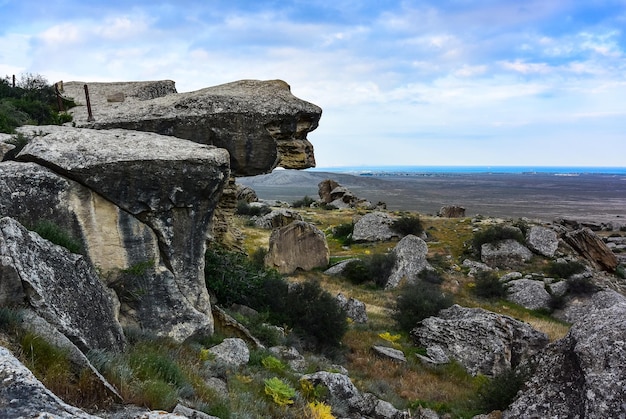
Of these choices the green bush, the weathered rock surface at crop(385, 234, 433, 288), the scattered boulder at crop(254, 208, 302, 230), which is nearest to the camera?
the weathered rock surface at crop(385, 234, 433, 288)

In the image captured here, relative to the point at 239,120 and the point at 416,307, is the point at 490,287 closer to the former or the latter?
the point at 416,307

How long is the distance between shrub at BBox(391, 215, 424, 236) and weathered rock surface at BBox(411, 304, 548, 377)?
21945mm

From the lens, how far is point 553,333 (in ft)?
69.3

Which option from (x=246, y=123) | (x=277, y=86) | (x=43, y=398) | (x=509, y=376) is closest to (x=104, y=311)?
(x=43, y=398)

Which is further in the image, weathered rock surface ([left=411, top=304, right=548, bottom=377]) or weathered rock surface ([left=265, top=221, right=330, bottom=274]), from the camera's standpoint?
weathered rock surface ([left=265, top=221, right=330, bottom=274])

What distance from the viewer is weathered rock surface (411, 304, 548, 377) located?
1653 cm

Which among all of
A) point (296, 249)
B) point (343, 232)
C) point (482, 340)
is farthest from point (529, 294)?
point (343, 232)

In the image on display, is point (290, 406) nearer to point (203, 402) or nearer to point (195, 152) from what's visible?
point (203, 402)

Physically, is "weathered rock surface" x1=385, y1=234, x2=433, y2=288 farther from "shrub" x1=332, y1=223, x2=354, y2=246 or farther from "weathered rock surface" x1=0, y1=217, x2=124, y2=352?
"weathered rock surface" x1=0, y1=217, x2=124, y2=352

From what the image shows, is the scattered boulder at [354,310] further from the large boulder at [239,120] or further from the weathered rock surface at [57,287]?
the weathered rock surface at [57,287]

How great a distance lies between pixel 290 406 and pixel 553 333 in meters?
16.9

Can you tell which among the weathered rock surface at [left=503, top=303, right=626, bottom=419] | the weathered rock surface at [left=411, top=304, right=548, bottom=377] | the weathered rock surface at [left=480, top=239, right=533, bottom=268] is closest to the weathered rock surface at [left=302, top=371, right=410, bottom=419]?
the weathered rock surface at [left=503, top=303, right=626, bottom=419]

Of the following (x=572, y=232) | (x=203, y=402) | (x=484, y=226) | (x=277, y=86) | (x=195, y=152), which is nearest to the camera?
(x=203, y=402)

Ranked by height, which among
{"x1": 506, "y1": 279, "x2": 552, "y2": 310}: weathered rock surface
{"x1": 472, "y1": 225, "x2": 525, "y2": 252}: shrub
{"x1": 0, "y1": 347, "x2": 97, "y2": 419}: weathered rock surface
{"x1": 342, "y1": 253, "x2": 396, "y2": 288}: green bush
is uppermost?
{"x1": 0, "y1": 347, "x2": 97, "y2": 419}: weathered rock surface
